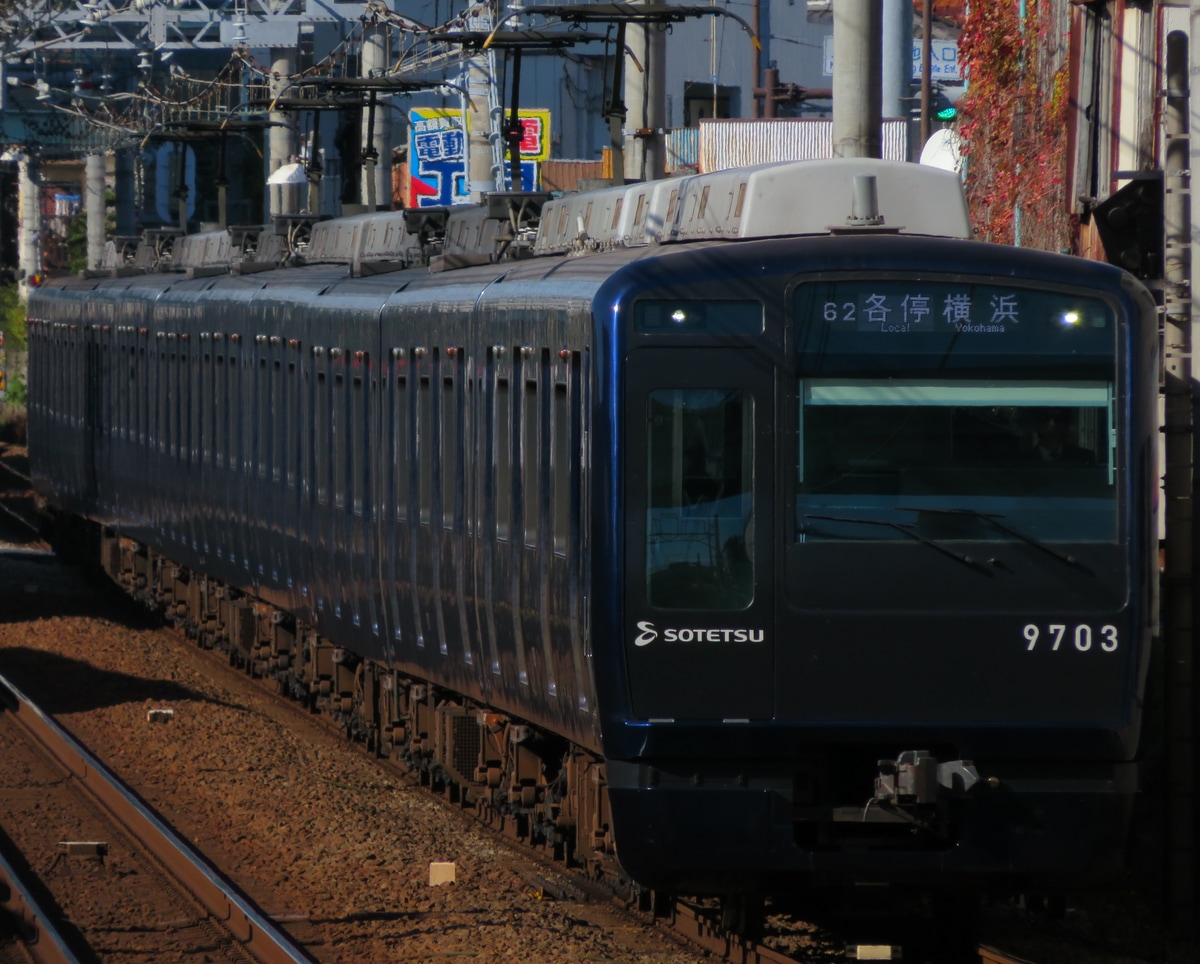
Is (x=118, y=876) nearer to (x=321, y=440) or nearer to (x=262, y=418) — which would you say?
(x=321, y=440)

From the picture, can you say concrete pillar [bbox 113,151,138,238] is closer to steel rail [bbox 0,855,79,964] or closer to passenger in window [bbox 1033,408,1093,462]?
steel rail [bbox 0,855,79,964]

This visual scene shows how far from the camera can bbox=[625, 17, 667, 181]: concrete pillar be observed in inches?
550

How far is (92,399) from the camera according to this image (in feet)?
71.8

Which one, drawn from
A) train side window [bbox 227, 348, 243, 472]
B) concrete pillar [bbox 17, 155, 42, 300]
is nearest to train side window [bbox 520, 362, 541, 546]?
train side window [bbox 227, 348, 243, 472]

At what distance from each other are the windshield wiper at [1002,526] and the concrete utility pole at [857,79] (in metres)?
3.31

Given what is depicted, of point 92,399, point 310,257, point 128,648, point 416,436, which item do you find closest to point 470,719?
point 416,436

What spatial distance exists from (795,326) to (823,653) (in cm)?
106

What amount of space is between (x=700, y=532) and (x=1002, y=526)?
38.4 inches

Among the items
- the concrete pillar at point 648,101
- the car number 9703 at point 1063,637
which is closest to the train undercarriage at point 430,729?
the car number 9703 at point 1063,637

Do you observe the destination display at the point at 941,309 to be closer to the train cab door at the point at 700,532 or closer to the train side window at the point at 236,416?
the train cab door at the point at 700,532

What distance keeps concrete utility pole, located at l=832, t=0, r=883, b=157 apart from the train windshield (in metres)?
3.01

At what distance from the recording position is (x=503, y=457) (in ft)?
28.8

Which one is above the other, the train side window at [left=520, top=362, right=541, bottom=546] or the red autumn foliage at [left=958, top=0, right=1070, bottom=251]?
the red autumn foliage at [left=958, top=0, right=1070, bottom=251]

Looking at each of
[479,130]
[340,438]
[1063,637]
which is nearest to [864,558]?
[1063,637]
